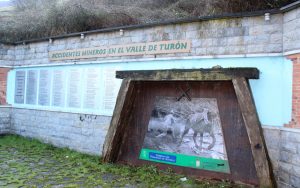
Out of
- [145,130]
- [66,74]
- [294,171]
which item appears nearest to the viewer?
[294,171]

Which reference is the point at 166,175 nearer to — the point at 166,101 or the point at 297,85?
the point at 166,101

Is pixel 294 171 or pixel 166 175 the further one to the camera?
pixel 166 175

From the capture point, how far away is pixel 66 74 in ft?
32.2

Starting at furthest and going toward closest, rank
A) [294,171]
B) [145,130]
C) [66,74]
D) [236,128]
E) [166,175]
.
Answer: [66,74], [145,130], [166,175], [236,128], [294,171]

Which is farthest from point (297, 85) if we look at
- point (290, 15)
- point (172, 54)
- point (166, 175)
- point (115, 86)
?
point (115, 86)

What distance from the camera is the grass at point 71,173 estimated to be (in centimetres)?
652

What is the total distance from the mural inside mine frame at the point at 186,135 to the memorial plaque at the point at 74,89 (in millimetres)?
2793

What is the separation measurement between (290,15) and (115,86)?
470 centimetres

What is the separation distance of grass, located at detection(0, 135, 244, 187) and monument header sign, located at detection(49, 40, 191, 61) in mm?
2959

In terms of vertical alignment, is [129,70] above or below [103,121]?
above

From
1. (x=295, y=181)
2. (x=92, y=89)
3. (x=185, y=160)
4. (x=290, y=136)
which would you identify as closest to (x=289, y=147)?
(x=290, y=136)

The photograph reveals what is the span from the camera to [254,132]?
6023 millimetres

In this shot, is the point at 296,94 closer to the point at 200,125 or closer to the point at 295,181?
the point at 295,181

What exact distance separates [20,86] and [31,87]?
0.74 meters
